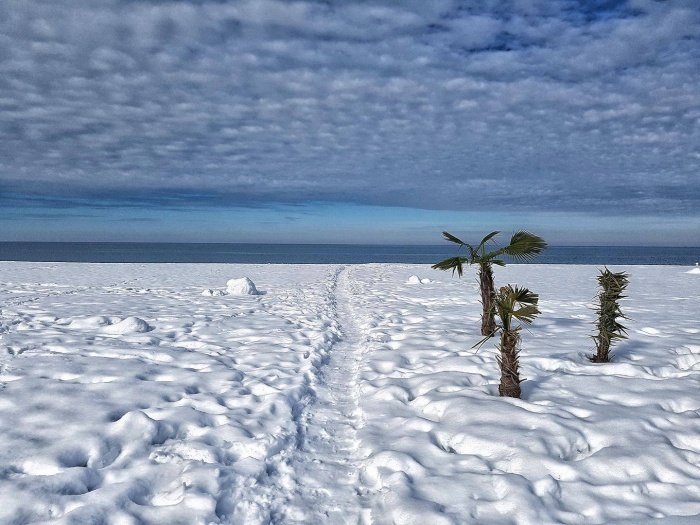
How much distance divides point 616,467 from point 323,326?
7.57 m

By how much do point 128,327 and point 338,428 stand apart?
21.8 feet

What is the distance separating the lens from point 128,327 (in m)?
9.83

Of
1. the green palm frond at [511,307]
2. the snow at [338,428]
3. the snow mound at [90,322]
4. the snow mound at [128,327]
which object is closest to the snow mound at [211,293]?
the snow mound at [90,322]

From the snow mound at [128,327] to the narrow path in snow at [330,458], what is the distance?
484 centimetres

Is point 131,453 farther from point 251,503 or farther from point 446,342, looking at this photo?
point 446,342

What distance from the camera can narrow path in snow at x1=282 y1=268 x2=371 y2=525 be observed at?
3.66 metres

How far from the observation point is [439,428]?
16.7 feet

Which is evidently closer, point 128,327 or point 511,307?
point 511,307

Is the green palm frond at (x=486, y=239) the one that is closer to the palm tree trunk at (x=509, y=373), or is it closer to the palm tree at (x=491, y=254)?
the palm tree at (x=491, y=254)

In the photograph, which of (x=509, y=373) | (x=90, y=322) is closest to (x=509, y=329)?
(x=509, y=373)

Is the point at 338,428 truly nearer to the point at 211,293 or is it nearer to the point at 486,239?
the point at 486,239

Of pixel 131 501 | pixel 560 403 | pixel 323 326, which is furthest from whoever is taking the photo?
pixel 323 326

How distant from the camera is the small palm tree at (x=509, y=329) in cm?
565

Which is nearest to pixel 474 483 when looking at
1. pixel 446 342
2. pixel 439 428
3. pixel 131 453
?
pixel 439 428
